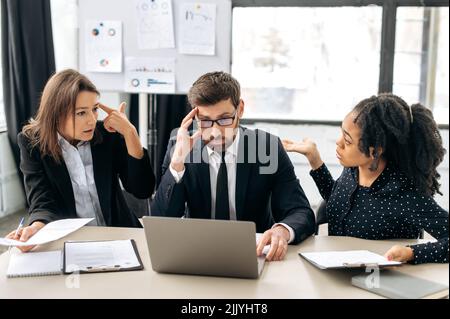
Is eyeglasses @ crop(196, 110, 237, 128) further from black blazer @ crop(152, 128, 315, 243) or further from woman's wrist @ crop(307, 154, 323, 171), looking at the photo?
woman's wrist @ crop(307, 154, 323, 171)

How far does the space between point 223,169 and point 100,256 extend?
0.54 m

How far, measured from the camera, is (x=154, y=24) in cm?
329

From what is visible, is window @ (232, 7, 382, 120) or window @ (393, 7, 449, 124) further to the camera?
window @ (393, 7, 449, 124)

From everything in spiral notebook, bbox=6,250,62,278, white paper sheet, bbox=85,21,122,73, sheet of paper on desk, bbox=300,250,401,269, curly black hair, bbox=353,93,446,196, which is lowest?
spiral notebook, bbox=6,250,62,278

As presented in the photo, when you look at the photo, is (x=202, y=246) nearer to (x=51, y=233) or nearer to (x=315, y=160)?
(x=51, y=233)

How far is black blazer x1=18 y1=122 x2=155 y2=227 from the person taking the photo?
1.92 meters

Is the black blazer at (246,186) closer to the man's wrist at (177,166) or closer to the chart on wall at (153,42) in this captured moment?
the man's wrist at (177,166)

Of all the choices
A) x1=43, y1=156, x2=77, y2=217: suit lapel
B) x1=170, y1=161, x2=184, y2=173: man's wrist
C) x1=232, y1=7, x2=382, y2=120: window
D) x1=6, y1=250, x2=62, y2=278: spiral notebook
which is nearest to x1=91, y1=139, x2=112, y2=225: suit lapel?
x1=43, y1=156, x2=77, y2=217: suit lapel

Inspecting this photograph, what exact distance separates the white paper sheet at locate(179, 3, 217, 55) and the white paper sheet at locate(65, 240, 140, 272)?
185 centimetres

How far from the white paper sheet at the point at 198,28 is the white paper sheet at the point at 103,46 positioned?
38cm

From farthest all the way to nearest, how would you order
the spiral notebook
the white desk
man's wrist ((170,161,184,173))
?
man's wrist ((170,161,184,173)) → the spiral notebook → the white desk

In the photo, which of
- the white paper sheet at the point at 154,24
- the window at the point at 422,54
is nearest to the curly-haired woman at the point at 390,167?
the white paper sheet at the point at 154,24
